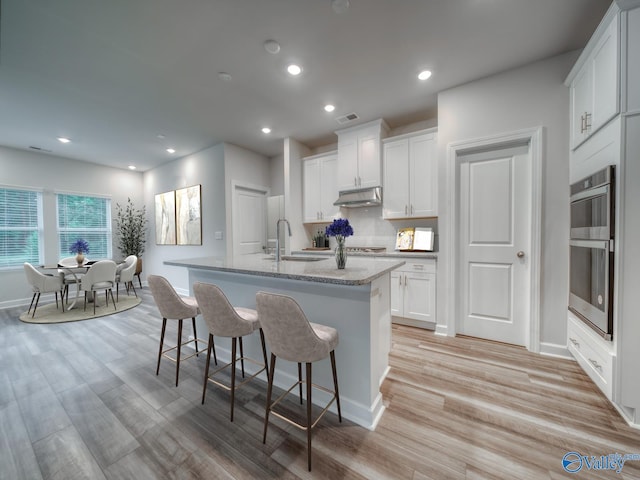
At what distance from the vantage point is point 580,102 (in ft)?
6.72

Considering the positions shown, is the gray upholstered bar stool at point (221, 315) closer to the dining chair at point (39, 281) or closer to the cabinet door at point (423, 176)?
the cabinet door at point (423, 176)

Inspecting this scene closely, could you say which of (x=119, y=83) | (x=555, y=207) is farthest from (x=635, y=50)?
(x=119, y=83)

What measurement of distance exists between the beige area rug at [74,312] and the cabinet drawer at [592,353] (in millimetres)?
5728

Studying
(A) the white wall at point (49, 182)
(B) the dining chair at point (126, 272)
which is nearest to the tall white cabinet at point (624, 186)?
(B) the dining chair at point (126, 272)

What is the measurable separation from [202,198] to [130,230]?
2475 millimetres

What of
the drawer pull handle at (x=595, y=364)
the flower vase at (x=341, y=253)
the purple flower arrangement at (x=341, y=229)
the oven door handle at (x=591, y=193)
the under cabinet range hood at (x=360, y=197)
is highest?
the under cabinet range hood at (x=360, y=197)

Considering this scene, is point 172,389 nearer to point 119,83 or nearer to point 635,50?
point 119,83

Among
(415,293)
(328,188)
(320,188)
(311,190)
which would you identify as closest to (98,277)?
(311,190)

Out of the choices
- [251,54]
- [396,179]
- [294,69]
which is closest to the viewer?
[251,54]

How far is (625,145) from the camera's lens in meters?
1.52

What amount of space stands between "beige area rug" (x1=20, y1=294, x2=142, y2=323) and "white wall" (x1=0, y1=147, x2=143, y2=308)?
0.61 metres

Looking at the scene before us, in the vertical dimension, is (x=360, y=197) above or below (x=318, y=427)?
above

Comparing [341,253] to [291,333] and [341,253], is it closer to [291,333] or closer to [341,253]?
[341,253]

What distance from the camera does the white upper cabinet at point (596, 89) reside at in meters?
1.60
